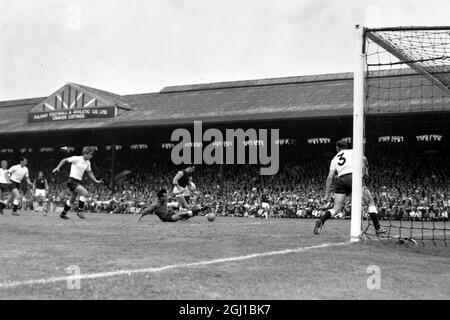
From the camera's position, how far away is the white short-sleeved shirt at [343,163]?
1030 centimetres

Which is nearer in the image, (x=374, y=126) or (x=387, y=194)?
(x=387, y=194)

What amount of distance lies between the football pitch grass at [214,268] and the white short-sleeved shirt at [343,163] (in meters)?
1.50

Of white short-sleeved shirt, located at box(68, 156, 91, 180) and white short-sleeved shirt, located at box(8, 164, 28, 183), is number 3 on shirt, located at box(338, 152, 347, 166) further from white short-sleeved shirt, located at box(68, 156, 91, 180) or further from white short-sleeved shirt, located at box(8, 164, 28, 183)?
white short-sleeved shirt, located at box(8, 164, 28, 183)

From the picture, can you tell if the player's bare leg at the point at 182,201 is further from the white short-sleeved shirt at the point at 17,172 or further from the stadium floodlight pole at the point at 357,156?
the stadium floodlight pole at the point at 357,156

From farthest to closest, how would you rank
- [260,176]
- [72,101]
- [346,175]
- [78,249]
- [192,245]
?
[72,101] → [260,176] → [346,175] → [192,245] → [78,249]

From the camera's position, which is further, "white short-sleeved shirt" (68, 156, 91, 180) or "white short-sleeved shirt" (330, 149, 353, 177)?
"white short-sleeved shirt" (68, 156, 91, 180)

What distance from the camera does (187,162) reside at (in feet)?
113

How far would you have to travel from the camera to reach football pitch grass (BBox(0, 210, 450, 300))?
4.80 meters

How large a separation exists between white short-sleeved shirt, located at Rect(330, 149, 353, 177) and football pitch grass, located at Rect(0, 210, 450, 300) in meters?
1.50

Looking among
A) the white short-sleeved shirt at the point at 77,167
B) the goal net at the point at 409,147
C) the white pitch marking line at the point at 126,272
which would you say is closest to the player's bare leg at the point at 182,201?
the white short-sleeved shirt at the point at 77,167

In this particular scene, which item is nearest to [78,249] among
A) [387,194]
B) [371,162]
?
[387,194]

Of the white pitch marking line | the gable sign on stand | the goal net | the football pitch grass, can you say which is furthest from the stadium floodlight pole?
the gable sign on stand

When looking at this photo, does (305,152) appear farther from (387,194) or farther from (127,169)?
(127,169)
